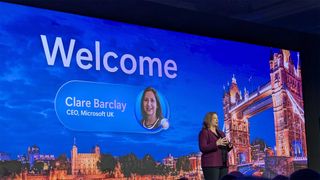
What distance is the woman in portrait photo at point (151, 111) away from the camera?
19.9 ft

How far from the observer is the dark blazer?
21.2ft

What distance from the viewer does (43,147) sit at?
5.27 meters

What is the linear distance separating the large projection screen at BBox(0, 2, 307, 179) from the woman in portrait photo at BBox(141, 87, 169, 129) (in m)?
0.01

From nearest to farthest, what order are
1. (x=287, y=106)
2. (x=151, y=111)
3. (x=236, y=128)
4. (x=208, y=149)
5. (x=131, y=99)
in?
(x=131, y=99) → (x=151, y=111) → (x=208, y=149) → (x=236, y=128) → (x=287, y=106)

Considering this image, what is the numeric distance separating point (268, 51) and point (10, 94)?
11.6 ft

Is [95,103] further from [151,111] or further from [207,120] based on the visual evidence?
[207,120]

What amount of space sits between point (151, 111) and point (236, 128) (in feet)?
4.05

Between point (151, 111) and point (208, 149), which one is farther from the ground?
point (151, 111)

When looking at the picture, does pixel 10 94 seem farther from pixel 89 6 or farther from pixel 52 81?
pixel 89 6

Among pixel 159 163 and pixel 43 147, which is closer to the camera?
pixel 43 147

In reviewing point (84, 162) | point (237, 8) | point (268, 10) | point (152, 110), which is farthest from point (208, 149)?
point (268, 10)

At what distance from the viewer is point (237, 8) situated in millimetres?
7438

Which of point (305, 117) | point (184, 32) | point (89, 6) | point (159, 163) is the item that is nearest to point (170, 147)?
point (159, 163)

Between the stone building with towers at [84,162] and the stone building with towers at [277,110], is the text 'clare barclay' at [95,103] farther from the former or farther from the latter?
the stone building with towers at [277,110]
